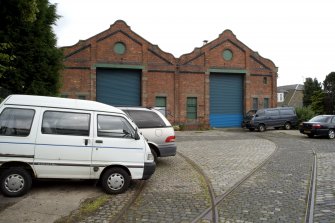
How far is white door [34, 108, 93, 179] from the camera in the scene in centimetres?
753

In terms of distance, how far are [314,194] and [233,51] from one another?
90.7 feet

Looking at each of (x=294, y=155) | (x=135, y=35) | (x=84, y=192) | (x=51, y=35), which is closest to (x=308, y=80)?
(x=135, y=35)

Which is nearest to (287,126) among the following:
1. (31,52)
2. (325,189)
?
(325,189)

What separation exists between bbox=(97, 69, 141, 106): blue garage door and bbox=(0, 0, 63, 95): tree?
16244 millimetres

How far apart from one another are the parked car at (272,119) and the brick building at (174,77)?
14.5 feet

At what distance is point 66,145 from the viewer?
7629 millimetres

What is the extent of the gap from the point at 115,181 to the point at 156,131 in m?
3.52

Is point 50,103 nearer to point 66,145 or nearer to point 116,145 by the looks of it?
point 66,145

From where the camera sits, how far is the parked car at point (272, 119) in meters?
29.2

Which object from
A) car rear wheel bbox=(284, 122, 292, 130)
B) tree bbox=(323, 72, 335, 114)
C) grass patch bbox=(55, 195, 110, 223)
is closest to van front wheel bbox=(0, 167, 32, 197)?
grass patch bbox=(55, 195, 110, 223)

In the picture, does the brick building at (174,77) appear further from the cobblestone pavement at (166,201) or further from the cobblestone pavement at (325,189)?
the cobblestone pavement at (166,201)

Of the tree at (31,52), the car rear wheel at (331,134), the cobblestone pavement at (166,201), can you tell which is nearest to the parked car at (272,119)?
the car rear wheel at (331,134)

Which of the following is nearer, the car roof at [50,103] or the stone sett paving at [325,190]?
the stone sett paving at [325,190]

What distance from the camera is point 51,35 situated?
1392 centimetres
